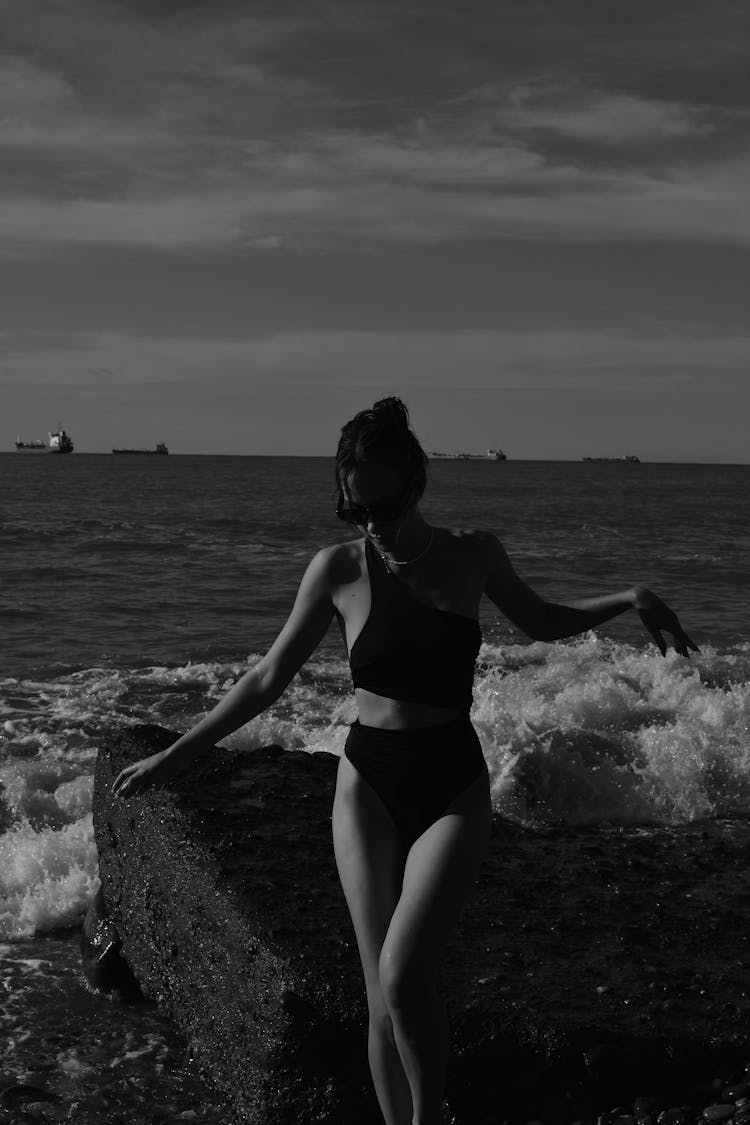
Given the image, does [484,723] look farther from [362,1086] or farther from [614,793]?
[362,1086]

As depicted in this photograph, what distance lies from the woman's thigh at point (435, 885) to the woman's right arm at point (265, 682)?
0.69 metres

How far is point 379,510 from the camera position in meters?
3.71

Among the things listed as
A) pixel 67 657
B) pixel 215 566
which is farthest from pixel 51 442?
pixel 67 657

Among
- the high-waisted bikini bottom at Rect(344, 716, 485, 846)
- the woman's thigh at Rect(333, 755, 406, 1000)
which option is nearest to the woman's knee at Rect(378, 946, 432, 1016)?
the woman's thigh at Rect(333, 755, 406, 1000)

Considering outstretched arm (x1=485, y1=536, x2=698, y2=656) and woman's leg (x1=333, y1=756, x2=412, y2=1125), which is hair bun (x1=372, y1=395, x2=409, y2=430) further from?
woman's leg (x1=333, y1=756, x2=412, y2=1125)

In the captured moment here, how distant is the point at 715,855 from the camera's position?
6.82m

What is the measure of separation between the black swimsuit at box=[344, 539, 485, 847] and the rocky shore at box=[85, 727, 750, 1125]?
4.56 feet

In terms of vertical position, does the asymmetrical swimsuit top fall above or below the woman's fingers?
above

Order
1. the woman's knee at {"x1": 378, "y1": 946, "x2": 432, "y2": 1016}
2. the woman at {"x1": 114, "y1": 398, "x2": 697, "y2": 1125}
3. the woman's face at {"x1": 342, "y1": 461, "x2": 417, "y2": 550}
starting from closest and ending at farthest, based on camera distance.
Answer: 1. the woman's knee at {"x1": 378, "y1": 946, "x2": 432, "y2": 1016}
2. the woman at {"x1": 114, "y1": 398, "x2": 697, "y2": 1125}
3. the woman's face at {"x1": 342, "y1": 461, "x2": 417, "y2": 550}

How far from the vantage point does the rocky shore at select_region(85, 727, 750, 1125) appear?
448cm

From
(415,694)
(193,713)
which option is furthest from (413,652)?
(193,713)

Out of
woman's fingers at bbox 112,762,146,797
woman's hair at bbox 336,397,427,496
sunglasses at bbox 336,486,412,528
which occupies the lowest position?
woman's fingers at bbox 112,762,146,797

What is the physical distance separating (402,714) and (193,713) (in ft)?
32.3

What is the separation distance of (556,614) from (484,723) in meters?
7.53
